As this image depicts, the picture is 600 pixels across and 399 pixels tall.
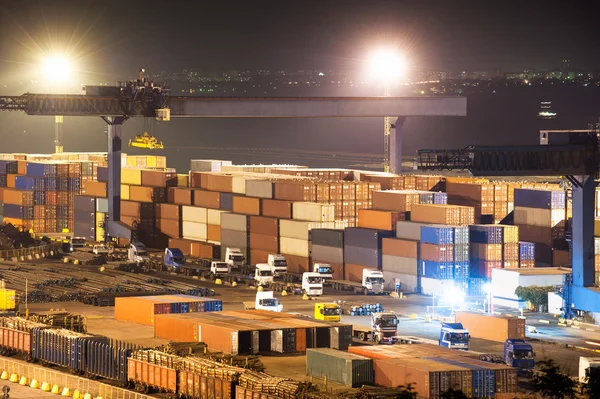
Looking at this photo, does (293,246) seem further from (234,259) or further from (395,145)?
(395,145)

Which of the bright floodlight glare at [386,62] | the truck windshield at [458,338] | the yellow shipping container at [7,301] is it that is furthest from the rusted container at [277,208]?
the truck windshield at [458,338]

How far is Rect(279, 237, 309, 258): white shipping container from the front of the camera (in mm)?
76188

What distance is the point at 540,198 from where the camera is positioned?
70.9m

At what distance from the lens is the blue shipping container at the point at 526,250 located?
223 feet

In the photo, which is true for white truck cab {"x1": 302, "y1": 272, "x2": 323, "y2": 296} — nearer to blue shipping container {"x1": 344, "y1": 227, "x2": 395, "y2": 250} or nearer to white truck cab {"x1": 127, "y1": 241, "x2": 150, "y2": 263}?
blue shipping container {"x1": 344, "y1": 227, "x2": 395, "y2": 250}

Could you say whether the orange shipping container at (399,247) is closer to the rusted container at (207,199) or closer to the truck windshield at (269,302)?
the truck windshield at (269,302)

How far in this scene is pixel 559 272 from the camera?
64375 millimetres

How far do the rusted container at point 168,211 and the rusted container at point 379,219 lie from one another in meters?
18.7

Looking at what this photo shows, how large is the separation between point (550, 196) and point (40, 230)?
4729 cm

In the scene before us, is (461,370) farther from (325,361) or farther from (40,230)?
(40,230)

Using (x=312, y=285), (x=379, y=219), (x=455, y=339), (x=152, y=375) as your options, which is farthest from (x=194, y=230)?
(x=152, y=375)

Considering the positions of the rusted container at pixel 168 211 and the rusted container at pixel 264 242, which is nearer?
the rusted container at pixel 264 242

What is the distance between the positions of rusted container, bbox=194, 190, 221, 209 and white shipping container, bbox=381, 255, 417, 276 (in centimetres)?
1859

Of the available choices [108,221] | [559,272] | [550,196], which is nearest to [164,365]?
[559,272]
